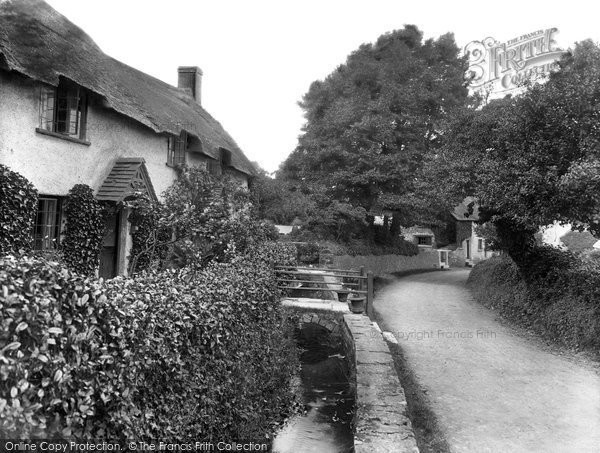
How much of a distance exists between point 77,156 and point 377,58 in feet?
71.3

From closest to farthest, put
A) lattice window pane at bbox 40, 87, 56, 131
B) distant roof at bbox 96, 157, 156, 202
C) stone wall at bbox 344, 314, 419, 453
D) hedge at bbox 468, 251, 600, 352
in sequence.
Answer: stone wall at bbox 344, 314, 419, 453
lattice window pane at bbox 40, 87, 56, 131
hedge at bbox 468, 251, 600, 352
distant roof at bbox 96, 157, 156, 202

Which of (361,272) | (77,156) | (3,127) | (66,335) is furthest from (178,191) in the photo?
(66,335)

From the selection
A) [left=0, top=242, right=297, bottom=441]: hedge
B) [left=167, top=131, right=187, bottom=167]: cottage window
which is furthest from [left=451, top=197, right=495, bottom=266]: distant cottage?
[left=0, top=242, right=297, bottom=441]: hedge

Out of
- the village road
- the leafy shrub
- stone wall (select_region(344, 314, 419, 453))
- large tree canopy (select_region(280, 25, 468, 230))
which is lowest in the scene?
the village road

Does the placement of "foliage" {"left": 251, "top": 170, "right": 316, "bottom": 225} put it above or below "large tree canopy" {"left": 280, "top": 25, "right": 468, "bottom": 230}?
below

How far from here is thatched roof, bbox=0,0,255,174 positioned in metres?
9.13

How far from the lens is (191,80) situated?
24859 millimetres

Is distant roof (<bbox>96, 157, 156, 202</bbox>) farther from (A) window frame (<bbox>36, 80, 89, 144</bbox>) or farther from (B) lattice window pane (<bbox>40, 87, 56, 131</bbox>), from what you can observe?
(B) lattice window pane (<bbox>40, 87, 56, 131</bbox>)

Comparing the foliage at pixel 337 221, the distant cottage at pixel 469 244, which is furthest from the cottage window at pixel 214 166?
the distant cottage at pixel 469 244

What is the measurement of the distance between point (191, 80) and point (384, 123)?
35.3 feet

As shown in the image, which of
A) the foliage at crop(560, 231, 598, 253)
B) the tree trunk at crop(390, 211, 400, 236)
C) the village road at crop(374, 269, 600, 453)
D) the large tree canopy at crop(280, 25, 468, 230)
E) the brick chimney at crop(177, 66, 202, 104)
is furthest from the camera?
the foliage at crop(560, 231, 598, 253)

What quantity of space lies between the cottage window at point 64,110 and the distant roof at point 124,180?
124 centimetres

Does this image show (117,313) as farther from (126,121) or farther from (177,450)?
(126,121)

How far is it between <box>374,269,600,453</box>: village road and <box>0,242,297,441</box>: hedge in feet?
9.85
